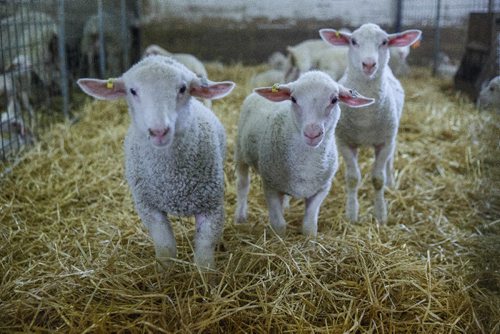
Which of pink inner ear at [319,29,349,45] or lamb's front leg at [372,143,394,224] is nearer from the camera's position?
pink inner ear at [319,29,349,45]

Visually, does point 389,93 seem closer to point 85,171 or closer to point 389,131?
point 389,131

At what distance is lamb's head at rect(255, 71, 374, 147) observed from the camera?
2441 mm

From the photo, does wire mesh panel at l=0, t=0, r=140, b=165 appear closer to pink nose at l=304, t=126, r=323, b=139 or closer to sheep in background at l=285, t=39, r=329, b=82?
sheep in background at l=285, t=39, r=329, b=82

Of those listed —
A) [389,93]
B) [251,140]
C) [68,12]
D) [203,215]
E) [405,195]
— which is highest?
[68,12]

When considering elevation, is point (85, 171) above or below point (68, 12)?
below

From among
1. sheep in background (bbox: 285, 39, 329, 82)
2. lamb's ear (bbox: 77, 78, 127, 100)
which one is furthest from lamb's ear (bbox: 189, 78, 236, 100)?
sheep in background (bbox: 285, 39, 329, 82)

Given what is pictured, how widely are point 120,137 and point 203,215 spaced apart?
2809 mm

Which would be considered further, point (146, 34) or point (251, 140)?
point (146, 34)

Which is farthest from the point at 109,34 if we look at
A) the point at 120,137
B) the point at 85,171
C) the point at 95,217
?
the point at 95,217

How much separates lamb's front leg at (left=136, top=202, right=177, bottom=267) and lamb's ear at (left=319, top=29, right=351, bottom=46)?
1.67m

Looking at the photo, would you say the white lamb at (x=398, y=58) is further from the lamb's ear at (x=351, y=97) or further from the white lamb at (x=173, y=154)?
the white lamb at (x=173, y=154)

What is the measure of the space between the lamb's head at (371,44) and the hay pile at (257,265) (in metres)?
0.77

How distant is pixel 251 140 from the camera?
3.10 meters

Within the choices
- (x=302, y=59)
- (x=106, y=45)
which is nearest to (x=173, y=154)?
(x=302, y=59)
